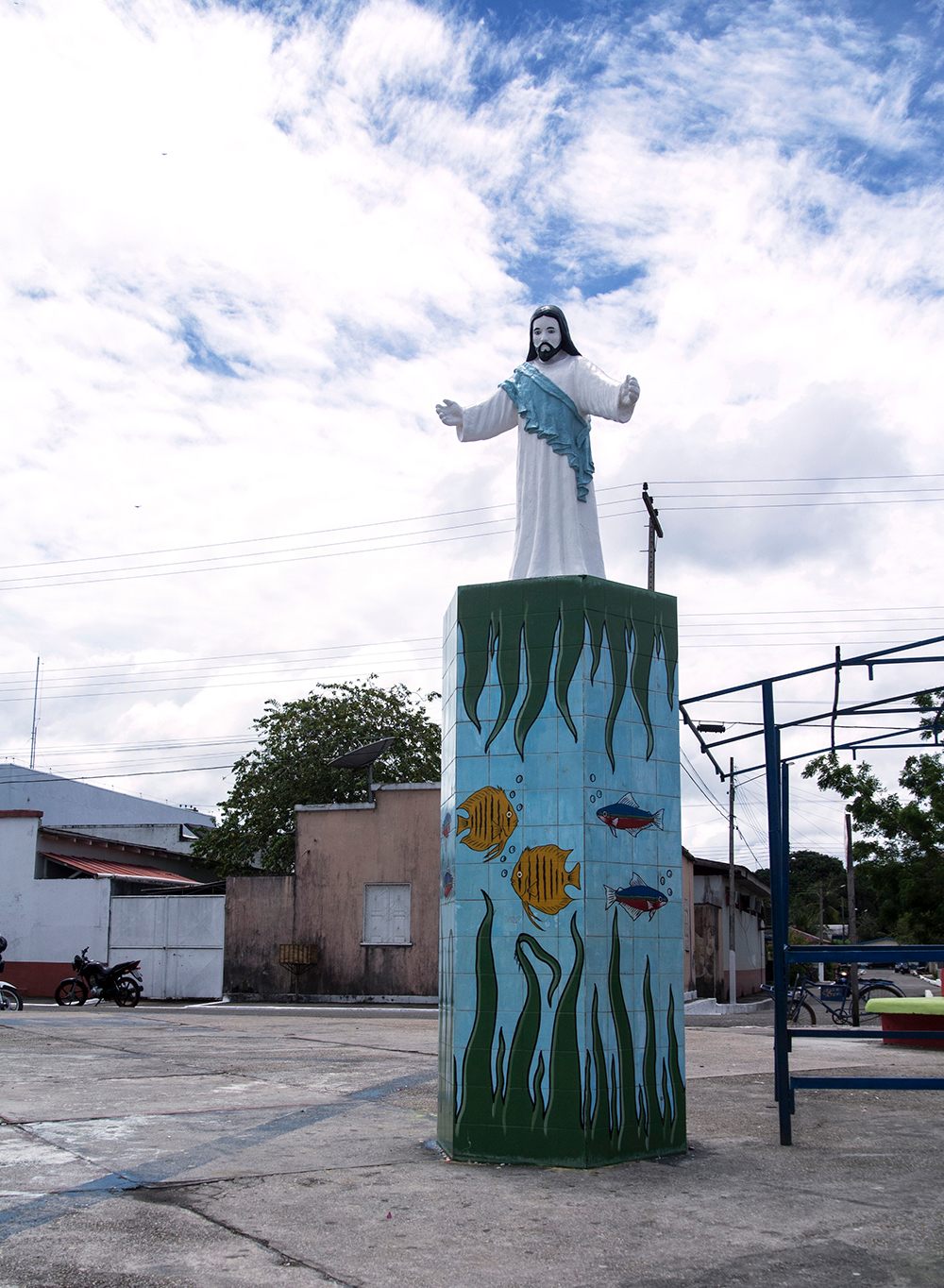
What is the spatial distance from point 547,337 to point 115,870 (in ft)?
Answer: 84.7

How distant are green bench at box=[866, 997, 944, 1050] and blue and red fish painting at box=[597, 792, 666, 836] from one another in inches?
302

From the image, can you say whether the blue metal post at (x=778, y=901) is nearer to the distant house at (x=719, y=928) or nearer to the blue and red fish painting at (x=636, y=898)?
the blue and red fish painting at (x=636, y=898)

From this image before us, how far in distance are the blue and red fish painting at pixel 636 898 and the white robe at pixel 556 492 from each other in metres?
2.14

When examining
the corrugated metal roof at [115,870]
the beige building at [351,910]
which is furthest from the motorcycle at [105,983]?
the corrugated metal roof at [115,870]

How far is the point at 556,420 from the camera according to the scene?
880cm

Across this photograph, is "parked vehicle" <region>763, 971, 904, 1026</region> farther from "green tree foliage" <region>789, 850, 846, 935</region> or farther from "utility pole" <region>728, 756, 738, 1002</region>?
"green tree foliage" <region>789, 850, 846, 935</region>

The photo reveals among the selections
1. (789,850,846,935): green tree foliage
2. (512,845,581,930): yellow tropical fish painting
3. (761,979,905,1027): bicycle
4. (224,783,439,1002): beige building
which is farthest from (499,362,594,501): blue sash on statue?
(789,850,846,935): green tree foliage

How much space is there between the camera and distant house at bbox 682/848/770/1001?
2989 cm

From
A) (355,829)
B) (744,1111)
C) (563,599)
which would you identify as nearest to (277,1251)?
(563,599)

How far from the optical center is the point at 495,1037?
7.28m

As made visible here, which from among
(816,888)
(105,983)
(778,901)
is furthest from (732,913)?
(816,888)

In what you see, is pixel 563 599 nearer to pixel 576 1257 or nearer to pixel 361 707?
pixel 576 1257

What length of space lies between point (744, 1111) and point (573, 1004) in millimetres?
2762

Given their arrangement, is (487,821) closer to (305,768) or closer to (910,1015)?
(910,1015)
